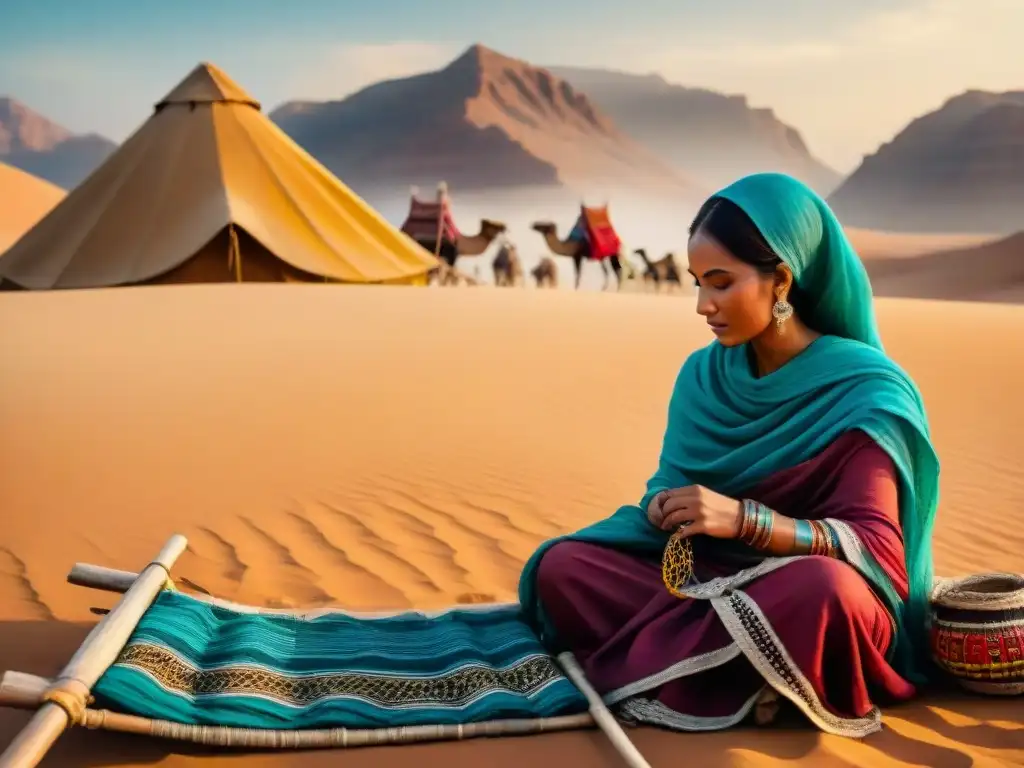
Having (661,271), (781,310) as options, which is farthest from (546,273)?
(781,310)

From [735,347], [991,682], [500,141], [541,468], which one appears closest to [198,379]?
[541,468]

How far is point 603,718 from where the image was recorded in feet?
9.00

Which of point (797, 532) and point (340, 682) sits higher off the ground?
point (797, 532)

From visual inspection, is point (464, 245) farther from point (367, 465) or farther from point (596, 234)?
point (367, 465)

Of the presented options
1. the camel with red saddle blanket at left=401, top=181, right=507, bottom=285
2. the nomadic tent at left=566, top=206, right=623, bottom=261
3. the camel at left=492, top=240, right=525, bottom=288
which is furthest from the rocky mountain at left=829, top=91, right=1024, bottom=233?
the camel with red saddle blanket at left=401, top=181, right=507, bottom=285

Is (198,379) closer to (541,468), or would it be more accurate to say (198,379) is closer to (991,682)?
(541,468)

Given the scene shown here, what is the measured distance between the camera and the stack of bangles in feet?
9.20

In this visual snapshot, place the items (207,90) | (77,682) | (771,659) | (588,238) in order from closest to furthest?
1. (77,682)
2. (771,659)
3. (207,90)
4. (588,238)

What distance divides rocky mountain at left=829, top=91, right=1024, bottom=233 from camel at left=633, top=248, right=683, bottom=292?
56.9m

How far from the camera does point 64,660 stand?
336 centimetres

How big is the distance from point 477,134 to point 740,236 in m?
113

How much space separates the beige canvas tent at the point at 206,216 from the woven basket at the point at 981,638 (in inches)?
614

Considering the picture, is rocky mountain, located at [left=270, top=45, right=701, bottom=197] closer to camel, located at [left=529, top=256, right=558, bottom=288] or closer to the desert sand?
camel, located at [left=529, top=256, right=558, bottom=288]

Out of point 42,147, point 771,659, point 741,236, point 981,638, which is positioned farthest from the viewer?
point 42,147
